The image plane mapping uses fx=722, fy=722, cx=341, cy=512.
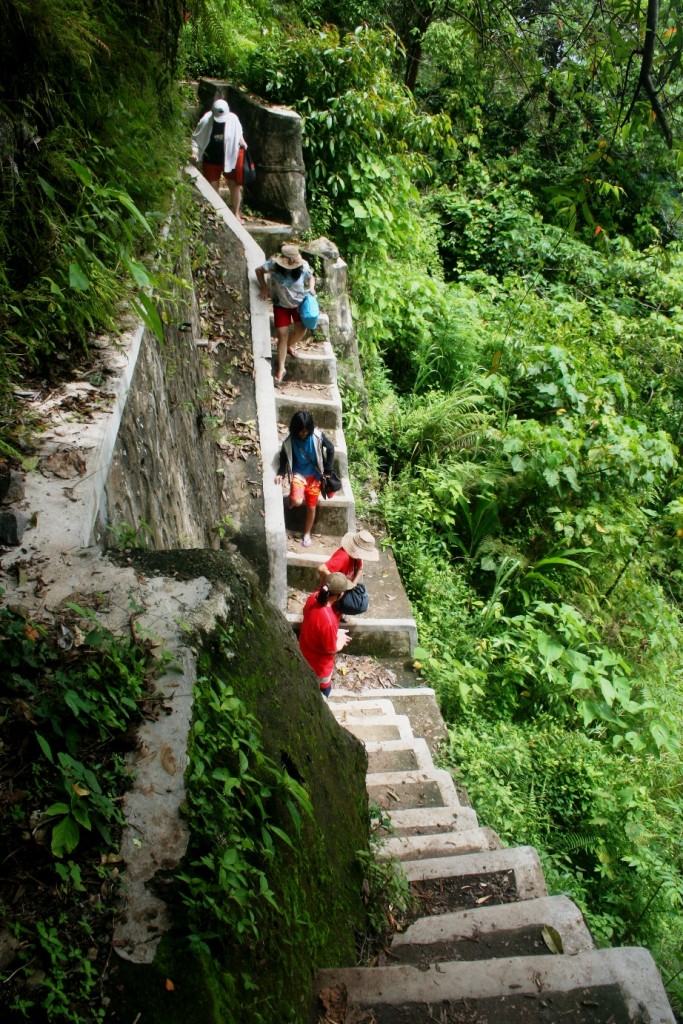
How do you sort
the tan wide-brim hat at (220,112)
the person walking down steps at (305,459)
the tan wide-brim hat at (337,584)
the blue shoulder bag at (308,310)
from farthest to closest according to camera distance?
the tan wide-brim hat at (220,112)
the blue shoulder bag at (308,310)
the person walking down steps at (305,459)
the tan wide-brim hat at (337,584)

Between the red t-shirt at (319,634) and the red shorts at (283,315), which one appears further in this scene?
the red shorts at (283,315)

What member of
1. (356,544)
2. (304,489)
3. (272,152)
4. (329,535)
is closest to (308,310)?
(304,489)

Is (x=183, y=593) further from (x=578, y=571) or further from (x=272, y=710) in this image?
(x=578, y=571)

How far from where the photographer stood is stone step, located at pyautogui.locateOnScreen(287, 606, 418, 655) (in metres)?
6.93

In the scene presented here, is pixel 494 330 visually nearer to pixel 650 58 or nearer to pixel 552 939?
pixel 650 58

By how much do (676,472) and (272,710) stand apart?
898cm

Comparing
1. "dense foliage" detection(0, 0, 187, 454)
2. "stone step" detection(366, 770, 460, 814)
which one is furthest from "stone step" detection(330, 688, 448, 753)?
"dense foliage" detection(0, 0, 187, 454)

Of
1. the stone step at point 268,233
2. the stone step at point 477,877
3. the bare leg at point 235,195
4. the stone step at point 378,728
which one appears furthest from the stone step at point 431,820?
the bare leg at point 235,195

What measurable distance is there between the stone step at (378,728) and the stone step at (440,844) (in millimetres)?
1371

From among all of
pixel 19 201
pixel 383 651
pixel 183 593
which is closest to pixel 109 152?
pixel 19 201

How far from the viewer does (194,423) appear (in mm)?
5883

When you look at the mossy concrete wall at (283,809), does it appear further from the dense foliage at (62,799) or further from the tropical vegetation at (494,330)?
the tropical vegetation at (494,330)

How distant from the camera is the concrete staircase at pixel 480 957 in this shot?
2.39 m

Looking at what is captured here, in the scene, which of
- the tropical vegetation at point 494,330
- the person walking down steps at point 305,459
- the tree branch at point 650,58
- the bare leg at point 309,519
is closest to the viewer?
the tree branch at point 650,58
